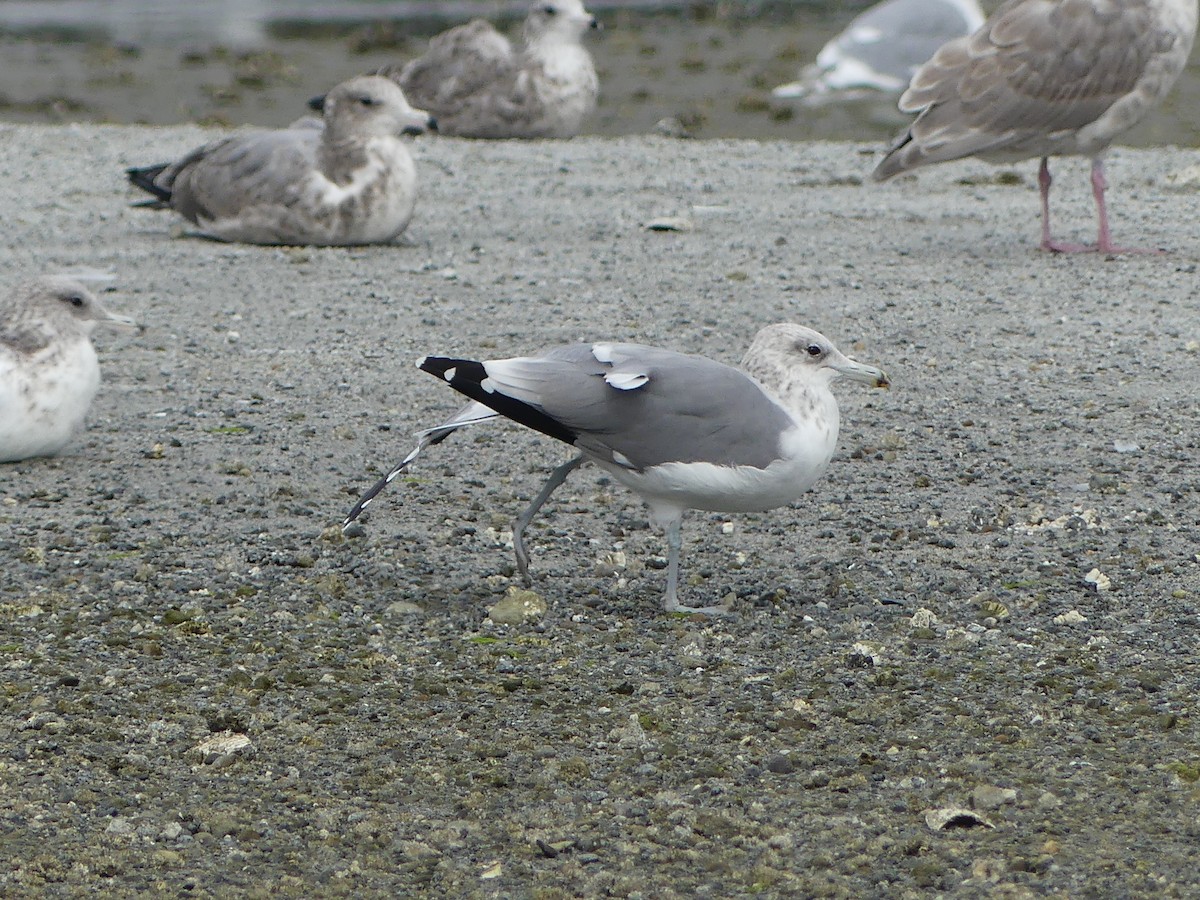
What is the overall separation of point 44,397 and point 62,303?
1.12 feet

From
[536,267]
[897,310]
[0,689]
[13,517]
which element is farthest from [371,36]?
[0,689]

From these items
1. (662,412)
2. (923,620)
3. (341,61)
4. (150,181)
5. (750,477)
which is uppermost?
(662,412)

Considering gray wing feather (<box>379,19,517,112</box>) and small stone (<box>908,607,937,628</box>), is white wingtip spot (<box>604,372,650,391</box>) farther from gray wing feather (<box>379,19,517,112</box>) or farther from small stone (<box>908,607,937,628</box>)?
gray wing feather (<box>379,19,517,112</box>)

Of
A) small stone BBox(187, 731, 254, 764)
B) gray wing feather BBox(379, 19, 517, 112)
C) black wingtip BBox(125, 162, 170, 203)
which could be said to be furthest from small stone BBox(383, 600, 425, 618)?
gray wing feather BBox(379, 19, 517, 112)

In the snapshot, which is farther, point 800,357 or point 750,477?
point 800,357

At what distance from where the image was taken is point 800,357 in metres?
4.21

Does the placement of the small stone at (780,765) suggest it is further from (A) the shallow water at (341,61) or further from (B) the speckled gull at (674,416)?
(A) the shallow water at (341,61)

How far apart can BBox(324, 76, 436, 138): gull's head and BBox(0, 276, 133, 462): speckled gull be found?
323cm

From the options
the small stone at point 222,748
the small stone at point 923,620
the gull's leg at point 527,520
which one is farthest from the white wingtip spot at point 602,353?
the small stone at point 222,748

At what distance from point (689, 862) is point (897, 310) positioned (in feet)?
14.7

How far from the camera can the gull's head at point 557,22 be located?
41.3ft

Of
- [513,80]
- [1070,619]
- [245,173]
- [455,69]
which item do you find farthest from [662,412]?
[455,69]

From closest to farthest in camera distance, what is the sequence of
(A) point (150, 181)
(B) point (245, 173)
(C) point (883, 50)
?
(B) point (245, 173), (A) point (150, 181), (C) point (883, 50)

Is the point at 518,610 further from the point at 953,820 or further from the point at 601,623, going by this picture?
the point at 953,820
